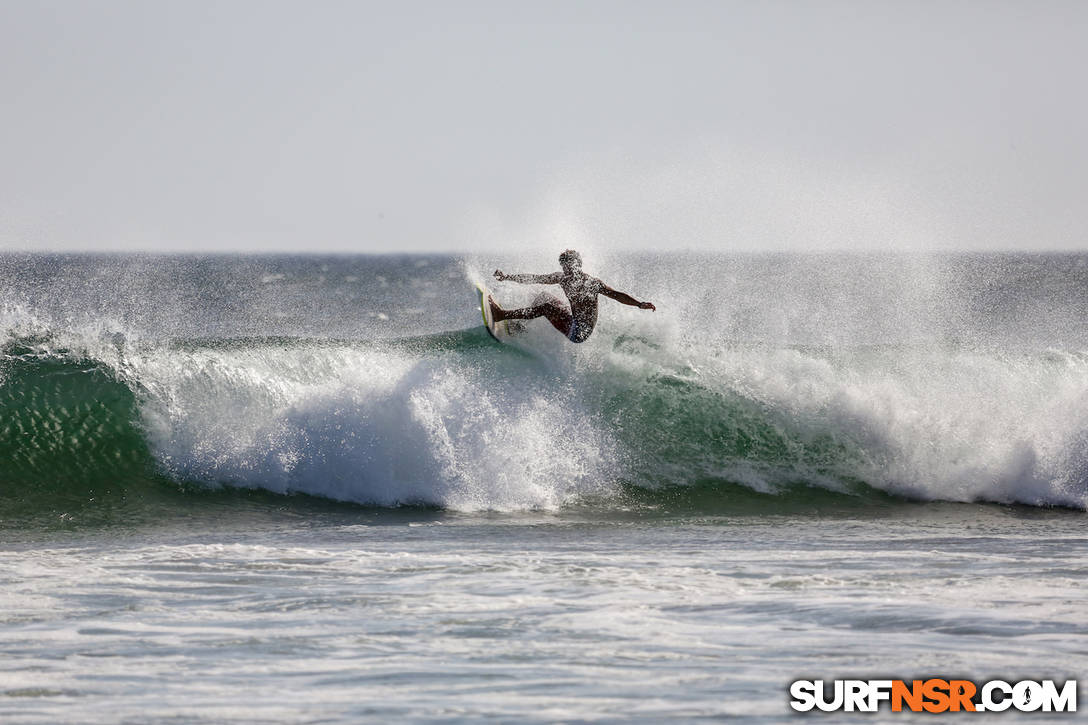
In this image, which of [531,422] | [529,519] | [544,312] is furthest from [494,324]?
[529,519]

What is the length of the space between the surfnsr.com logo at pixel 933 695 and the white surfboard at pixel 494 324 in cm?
752

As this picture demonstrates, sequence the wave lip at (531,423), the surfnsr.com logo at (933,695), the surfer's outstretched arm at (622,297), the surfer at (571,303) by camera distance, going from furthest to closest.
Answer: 1. the surfer at (571,303)
2. the surfer's outstretched arm at (622,297)
3. the wave lip at (531,423)
4. the surfnsr.com logo at (933,695)

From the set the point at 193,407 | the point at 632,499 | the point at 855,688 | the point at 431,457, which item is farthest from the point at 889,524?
the point at 193,407

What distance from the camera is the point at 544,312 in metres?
12.6

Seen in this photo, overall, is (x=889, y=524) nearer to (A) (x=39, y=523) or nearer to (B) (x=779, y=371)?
(B) (x=779, y=371)

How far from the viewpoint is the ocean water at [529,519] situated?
557 centimetres

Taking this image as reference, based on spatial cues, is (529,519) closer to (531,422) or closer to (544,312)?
(531,422)

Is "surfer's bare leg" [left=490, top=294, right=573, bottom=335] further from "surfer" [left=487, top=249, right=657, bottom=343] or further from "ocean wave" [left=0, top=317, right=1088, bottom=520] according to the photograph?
"ocean wave" [left=0, top=317, right=1088, bottom=520]

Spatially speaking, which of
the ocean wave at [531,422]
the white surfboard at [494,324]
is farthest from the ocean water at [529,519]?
the white surfboard at [494,324]

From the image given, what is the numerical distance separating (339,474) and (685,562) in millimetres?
4532

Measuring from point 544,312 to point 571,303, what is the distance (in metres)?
0.37

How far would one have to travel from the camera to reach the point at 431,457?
1119 cm

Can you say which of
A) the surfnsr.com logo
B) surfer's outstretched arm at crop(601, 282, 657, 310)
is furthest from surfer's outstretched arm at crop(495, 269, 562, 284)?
the surfnsr.com logo

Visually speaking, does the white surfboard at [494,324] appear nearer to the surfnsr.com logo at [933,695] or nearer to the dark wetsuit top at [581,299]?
the dark wetsuit top at [581,299]
